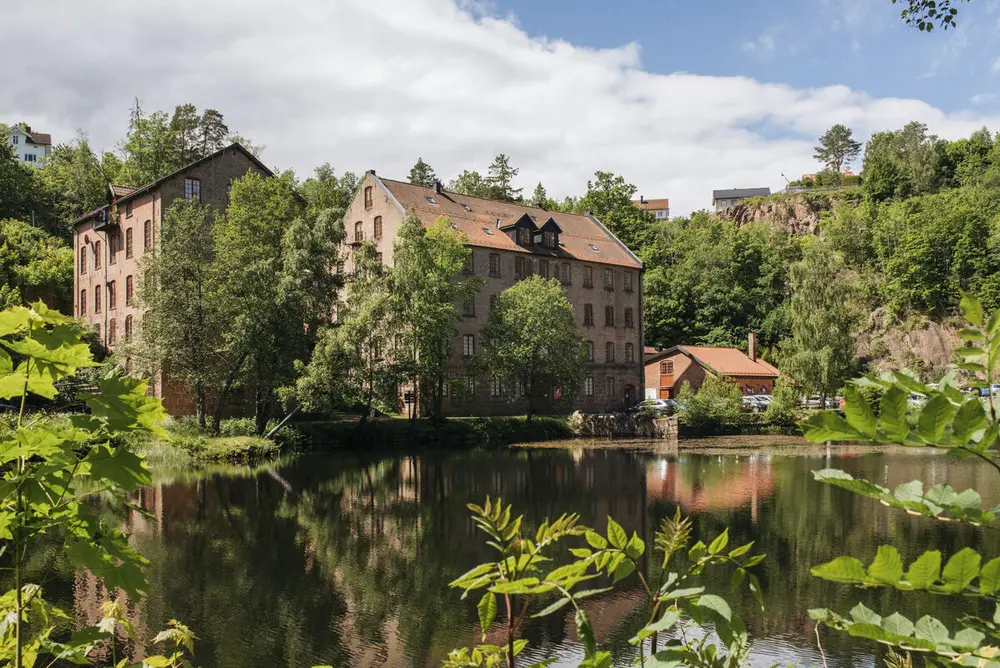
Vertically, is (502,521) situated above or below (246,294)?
below

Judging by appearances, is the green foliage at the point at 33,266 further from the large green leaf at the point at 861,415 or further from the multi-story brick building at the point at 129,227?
the large green leaf at the point at 861,415

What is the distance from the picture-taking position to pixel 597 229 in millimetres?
59688

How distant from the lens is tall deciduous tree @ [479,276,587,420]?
4347cm

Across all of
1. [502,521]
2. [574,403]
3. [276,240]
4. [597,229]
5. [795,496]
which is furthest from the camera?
[597,229]

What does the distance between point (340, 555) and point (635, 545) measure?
14690 millimetres

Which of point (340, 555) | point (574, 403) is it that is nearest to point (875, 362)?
point (574, 403)

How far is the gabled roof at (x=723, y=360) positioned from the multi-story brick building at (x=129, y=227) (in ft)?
101

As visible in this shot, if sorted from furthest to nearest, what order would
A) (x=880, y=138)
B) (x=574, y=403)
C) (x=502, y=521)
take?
(x=880, y=138)
(x=574, y=403)
(x=502, y=521)

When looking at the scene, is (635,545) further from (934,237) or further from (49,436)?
(934,237)

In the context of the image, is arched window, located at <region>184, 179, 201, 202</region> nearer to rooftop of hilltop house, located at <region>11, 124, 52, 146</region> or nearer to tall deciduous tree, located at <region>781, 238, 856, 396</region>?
tall deciduous tree, located at <region>781, 238, 856, 396</region>

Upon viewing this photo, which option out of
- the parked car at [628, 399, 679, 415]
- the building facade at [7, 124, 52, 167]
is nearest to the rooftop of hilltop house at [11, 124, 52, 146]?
the building facade at [7, 124, 52, 167]

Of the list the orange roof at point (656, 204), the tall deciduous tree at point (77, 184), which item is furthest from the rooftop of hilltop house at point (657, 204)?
the tall deciduous tree at point (77, 184)

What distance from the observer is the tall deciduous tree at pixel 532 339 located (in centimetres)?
4347

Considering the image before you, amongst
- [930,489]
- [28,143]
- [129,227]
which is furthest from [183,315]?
[28,143]
